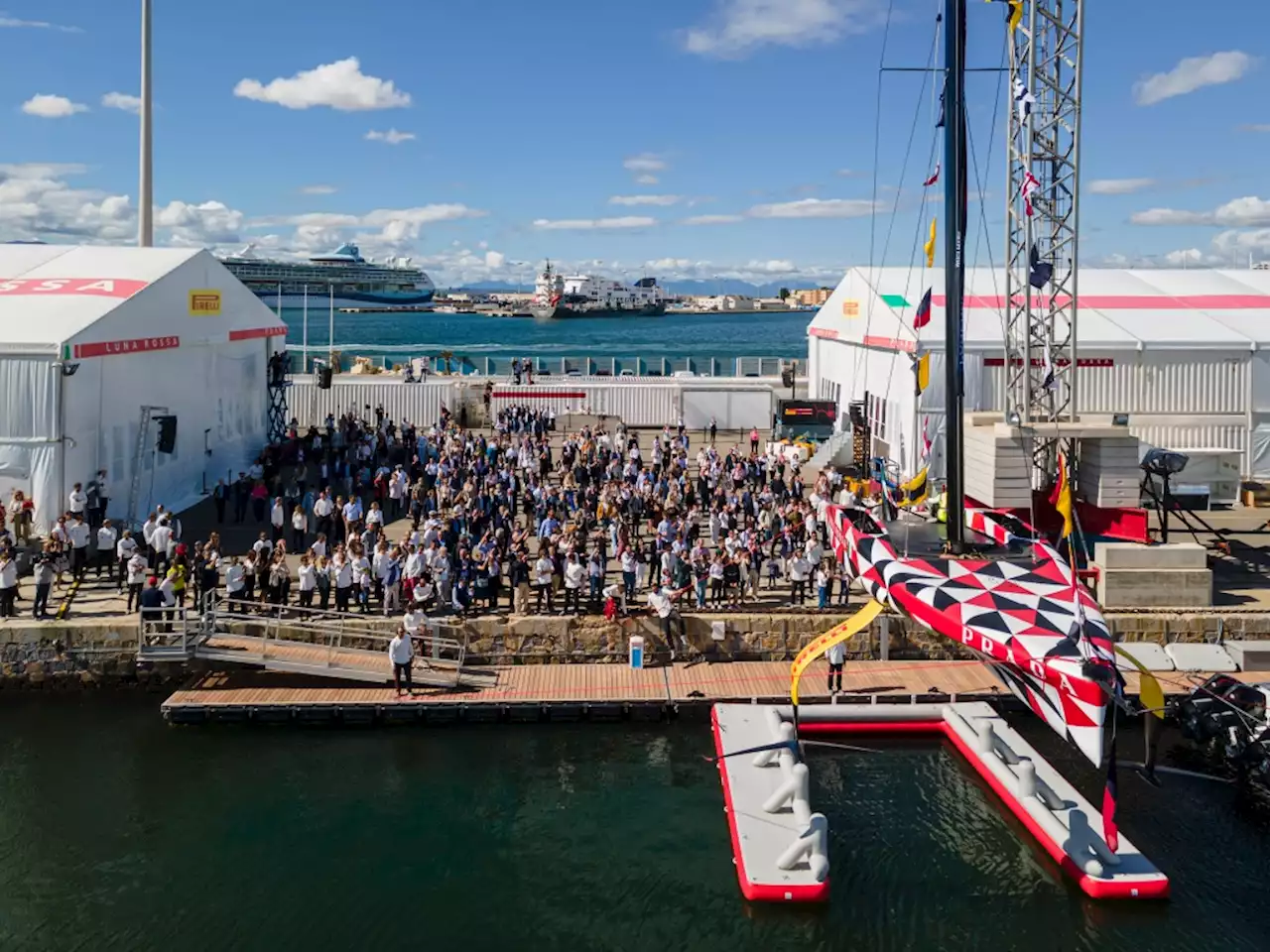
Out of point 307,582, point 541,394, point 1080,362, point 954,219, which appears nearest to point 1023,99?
point 954,219

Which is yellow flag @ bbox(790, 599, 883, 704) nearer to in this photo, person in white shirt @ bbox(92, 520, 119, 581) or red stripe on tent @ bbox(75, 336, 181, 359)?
person in white shirt @ bbox(92, 520, 119, 581)

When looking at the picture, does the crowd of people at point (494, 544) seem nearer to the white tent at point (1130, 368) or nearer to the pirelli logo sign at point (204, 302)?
the pirelli logo sign at point (204, 302)

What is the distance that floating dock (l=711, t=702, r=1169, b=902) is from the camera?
1212 cm

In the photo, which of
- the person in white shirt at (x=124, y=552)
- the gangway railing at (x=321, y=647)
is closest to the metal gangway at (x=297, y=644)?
the gangway railing at (x=321, y=647)

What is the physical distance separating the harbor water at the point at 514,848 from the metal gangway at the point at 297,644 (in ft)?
3.19

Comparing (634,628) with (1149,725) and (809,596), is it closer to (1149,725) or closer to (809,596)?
(809,596)

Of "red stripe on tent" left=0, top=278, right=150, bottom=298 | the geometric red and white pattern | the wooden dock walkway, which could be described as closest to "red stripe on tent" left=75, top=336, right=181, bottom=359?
"red stripe on tent" left=0, top=278, right=150, bottom=298

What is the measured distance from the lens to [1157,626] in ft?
61.7

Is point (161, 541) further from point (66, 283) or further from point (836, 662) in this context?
point (836, 662)

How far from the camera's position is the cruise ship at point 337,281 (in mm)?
166125

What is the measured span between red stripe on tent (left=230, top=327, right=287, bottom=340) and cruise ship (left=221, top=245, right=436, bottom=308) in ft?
438

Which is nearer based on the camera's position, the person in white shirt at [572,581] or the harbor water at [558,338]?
the person in white shirt at [572,581]

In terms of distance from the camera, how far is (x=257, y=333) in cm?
3128

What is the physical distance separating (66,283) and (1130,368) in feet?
82.0
